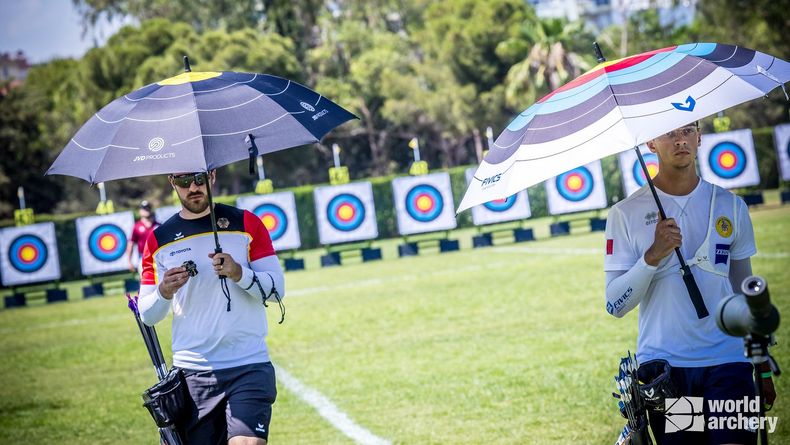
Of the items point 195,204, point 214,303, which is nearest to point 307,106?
point 195,204

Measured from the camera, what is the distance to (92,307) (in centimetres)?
2100

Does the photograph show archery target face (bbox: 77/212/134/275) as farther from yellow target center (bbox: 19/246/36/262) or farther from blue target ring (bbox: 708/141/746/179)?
blue target ring (bbox: 708/141/746/179)

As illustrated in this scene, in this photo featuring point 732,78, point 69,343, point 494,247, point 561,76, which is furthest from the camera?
point 561,76

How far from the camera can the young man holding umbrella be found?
3756mm

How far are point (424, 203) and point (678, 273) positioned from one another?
23.2 m

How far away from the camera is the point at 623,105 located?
3.59 m

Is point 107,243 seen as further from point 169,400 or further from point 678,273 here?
point 678,273

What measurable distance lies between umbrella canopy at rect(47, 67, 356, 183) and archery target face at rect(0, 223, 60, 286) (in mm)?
22294

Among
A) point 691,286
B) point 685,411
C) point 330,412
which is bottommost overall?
point 330,412

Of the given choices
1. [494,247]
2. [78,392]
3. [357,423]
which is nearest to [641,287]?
[357,423]

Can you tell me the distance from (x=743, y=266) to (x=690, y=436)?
69 cm

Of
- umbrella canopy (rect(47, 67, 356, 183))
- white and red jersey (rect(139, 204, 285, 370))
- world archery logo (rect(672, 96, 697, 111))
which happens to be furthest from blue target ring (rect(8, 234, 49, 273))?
world archery logo (rect(672, 96, 697, 111))

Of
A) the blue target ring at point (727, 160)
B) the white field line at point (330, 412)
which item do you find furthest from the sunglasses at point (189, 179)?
the blue target ring at point (727, 160)

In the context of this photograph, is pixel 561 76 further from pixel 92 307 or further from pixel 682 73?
pixel 682 73
